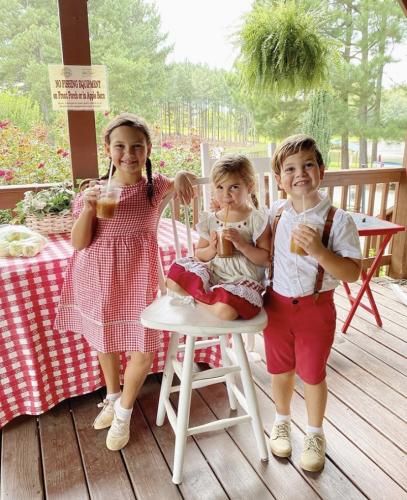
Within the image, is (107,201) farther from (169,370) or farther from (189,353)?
(169,370)

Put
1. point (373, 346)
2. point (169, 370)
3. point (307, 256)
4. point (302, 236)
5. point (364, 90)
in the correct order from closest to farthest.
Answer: point (302, 236)
point (307, 256)
point (169, 370)
point (373, 346)
point (364, 90)

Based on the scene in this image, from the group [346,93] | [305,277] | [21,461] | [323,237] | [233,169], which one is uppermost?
[346,93]

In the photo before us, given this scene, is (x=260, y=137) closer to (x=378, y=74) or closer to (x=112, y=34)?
(x=378, y=74)

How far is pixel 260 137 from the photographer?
15.5 feet

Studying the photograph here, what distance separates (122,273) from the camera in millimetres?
1521

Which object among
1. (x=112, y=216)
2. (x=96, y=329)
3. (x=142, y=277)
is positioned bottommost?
(x=96, y=329)

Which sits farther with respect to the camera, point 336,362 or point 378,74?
point 378,74

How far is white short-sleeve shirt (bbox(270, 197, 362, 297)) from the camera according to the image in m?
1.23

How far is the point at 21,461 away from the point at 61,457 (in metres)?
0.15

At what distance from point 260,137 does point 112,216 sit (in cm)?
368

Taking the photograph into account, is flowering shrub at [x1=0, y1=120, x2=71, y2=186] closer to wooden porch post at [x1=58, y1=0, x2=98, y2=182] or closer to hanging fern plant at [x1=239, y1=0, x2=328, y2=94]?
wooden porch post at [x1=58, y1=0, x2=98, y2=182]

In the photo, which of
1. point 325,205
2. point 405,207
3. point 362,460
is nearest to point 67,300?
point 325,205

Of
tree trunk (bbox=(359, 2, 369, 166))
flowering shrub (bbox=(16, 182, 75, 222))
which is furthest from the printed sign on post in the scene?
tree trunk (bbox=(359, 2, 369, 166))

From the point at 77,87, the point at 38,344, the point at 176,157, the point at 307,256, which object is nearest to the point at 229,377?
the point at 307,256
